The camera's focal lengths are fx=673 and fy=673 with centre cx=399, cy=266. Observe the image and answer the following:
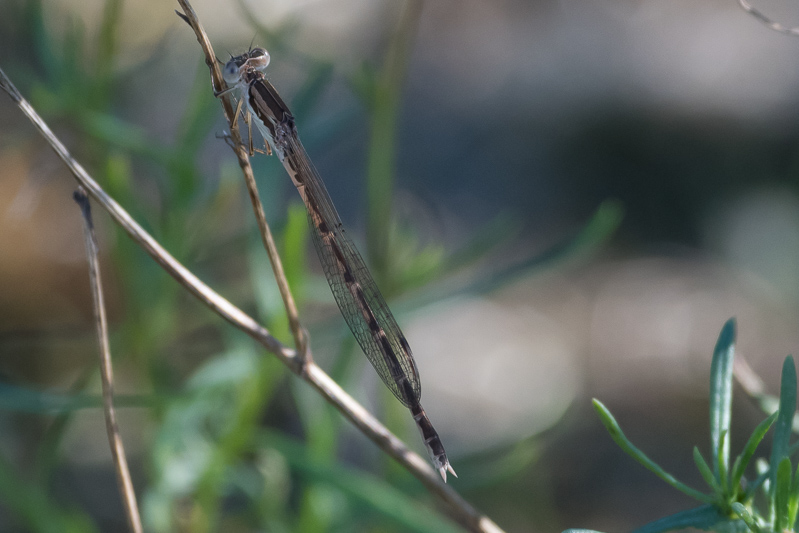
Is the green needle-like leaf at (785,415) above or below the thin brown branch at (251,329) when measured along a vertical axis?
below

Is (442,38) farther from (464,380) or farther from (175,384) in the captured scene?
(175,384)

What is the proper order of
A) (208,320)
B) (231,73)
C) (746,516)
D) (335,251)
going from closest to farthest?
(746,516) → (231,73) → (335,251) → (208,320)

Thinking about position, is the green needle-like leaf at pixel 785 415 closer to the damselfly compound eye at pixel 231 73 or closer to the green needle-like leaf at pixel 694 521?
the green needle-like leaf at pixel 694 521

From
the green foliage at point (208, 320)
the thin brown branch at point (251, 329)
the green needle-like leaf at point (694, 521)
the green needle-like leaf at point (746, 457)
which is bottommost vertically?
the green needle-like leaf at point (694, 521)

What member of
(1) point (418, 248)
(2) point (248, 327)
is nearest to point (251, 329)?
(2) point (248, 327)

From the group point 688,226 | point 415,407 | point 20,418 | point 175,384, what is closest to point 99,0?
point 20,418

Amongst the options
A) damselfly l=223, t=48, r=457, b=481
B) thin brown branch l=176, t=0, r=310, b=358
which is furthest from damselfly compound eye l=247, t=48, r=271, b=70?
thin brown branch l=176, t=0, r=310, b=358

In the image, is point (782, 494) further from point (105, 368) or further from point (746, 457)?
point (105, 368)

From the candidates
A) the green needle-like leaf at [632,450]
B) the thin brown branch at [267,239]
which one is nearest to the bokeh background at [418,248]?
the thin brown branch at [267,239]
